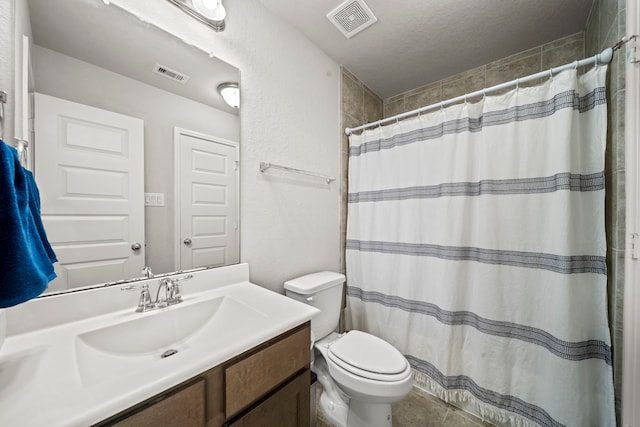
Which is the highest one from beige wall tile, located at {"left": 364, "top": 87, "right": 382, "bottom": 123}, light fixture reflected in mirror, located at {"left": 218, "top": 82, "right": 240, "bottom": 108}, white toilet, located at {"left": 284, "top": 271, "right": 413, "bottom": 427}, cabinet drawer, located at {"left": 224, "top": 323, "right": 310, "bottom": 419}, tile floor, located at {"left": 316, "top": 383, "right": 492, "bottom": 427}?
beige wall tile, located at {"left": 364, "top": 87, "right": 382, "bottom": 123}

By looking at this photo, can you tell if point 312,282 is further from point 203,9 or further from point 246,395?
point 203,9

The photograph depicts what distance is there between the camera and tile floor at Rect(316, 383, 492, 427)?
1314 millimetres

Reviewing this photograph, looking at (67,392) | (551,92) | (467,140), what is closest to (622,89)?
(551,92)

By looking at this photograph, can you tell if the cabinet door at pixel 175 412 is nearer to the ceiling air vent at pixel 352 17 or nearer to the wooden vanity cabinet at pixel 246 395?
the wooden vanity cabinet at pixel 246 395

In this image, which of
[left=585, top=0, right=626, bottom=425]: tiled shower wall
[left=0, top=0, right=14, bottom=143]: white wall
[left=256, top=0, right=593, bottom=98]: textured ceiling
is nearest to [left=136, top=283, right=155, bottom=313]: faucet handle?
[left=0, top=0, right=14, bottom=143]: white wall

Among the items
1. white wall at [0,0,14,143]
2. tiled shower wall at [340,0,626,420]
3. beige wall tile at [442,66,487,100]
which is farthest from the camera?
beige wall tile at [442,66,487,100]

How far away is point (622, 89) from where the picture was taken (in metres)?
0.97

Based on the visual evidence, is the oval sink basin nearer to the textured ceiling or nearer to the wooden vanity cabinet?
the wooden vanity cabinet

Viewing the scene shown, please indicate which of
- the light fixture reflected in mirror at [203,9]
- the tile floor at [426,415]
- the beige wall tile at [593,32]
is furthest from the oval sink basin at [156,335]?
the beige wall tile at [593,32]

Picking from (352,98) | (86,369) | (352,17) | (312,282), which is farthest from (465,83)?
(86,369)

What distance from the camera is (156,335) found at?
0.85m

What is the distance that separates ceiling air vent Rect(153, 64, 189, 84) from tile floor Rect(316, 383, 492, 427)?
6.34 feet

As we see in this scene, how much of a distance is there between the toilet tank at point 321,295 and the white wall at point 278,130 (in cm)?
10

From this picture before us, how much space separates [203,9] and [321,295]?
62.2 inches
